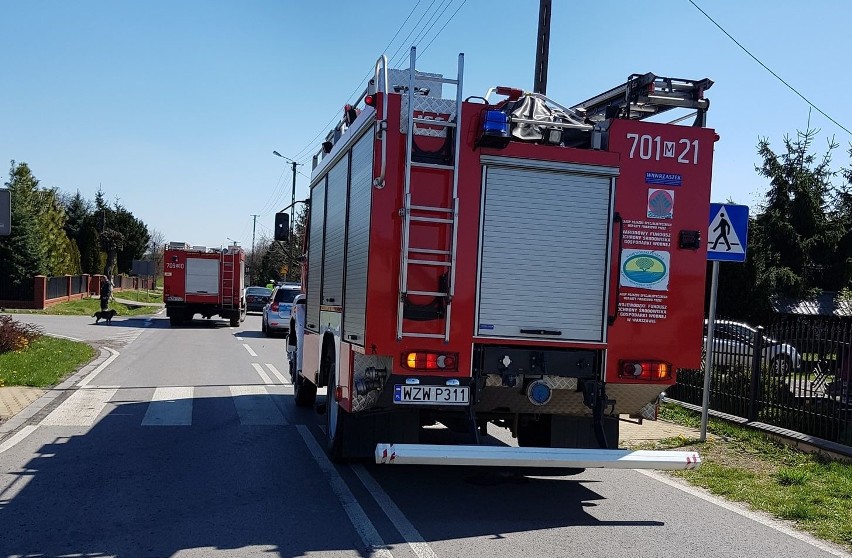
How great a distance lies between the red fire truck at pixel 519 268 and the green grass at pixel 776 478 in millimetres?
1173

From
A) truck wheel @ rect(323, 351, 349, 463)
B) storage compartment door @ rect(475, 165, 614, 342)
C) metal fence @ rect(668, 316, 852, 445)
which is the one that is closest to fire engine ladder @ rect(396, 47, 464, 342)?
storage compartment door @ rect(475, 165, 614, 342)

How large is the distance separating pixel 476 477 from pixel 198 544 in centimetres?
→ 307

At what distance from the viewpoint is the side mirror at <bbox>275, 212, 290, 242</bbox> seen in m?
12.0

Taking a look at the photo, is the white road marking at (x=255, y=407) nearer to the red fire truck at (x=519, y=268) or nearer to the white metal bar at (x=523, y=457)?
the red fire truck at (x=519, y=268)

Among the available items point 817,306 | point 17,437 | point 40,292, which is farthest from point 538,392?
point 40,292

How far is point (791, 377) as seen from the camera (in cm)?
1030

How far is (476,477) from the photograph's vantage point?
794cm

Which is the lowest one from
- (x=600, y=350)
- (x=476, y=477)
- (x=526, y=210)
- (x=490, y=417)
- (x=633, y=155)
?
(x=476, y=477)

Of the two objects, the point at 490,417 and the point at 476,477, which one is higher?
the point at 490,417

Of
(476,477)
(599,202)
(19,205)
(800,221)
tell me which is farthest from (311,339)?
(19,205)

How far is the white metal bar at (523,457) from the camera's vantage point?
5.98 meters

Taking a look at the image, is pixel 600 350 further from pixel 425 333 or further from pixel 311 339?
pixel 311 339

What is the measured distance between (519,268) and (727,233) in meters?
4.11

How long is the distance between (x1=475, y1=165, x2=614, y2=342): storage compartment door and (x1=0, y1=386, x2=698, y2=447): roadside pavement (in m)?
2.99
